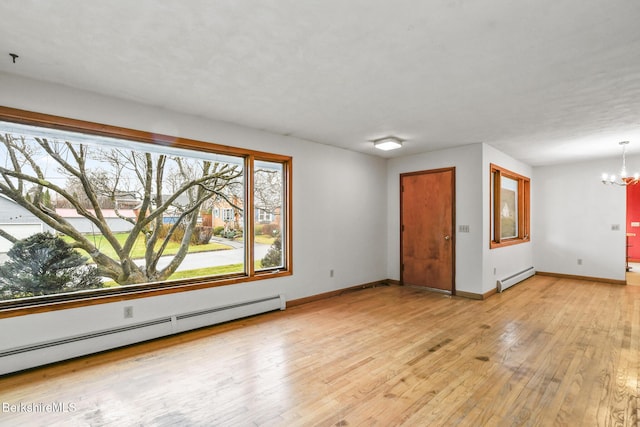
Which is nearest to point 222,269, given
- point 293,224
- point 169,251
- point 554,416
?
point 169,251

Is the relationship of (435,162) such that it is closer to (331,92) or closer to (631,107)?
(631,107)

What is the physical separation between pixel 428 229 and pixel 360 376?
12.1ft

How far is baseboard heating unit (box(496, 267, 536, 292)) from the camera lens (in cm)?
546

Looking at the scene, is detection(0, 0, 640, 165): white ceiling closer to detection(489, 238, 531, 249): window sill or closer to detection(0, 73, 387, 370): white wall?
detection(0, 73, 387, 370): white wall

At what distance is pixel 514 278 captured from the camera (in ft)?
19.6

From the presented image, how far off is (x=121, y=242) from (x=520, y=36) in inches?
161

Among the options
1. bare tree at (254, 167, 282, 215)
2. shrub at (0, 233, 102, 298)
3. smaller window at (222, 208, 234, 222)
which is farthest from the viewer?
bare tree at (254, 167, 282, 215)

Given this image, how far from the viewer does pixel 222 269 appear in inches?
161

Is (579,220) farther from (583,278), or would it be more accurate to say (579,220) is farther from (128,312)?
(128,312)

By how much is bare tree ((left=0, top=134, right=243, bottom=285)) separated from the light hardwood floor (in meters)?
0.96

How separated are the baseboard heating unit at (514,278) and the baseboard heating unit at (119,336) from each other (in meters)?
4.09

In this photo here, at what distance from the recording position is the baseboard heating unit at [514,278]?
5461mm

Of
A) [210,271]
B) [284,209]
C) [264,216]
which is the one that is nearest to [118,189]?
[210,271]

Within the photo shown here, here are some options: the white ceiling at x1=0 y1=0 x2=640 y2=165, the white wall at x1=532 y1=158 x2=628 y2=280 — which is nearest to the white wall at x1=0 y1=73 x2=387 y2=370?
the white ceiling at x1=0 y1=0 x2=640 y2=165
